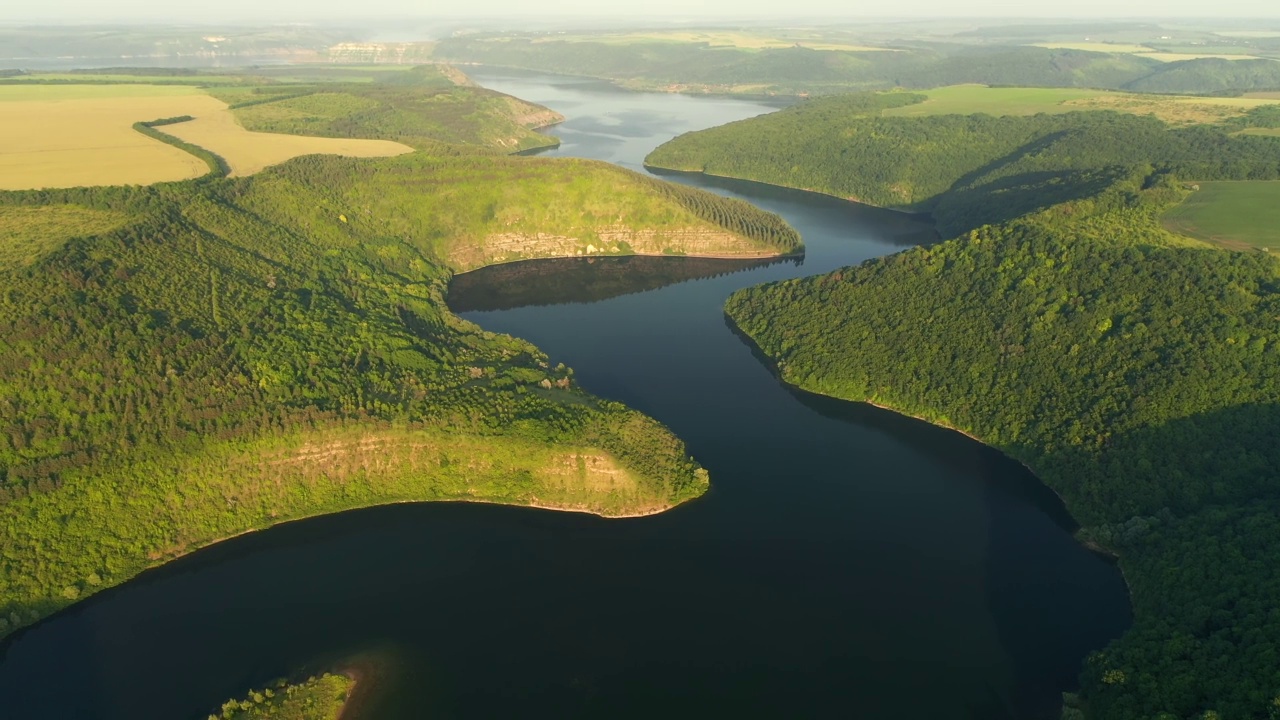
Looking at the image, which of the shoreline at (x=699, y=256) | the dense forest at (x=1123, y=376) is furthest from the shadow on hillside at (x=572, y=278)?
the dense forest at (x=1123, y=376)

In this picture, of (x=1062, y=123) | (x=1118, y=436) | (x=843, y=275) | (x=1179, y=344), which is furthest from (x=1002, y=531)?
(x=1062, y=123)

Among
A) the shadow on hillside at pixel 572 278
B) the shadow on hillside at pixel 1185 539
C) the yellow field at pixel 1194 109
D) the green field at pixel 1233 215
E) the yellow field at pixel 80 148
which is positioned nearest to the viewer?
the shadow on hillside at pixel 1185 539

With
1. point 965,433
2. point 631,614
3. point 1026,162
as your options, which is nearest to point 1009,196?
point 1026,162

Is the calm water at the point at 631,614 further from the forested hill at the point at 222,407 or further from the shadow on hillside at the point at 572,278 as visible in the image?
the shadow on hillside at the point at 572,278

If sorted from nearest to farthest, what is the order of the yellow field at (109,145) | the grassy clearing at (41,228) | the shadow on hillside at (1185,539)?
the shadow on hillside at (1185,539)
the grassy clearing at (41,228)
the yellow field at (109,145)

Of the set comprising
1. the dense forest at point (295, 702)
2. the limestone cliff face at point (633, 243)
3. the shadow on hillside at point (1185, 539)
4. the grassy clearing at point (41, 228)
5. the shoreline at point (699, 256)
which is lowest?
the dense forest at point (295, 702)

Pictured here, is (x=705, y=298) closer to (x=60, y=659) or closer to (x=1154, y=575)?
(x=1154, y=575)

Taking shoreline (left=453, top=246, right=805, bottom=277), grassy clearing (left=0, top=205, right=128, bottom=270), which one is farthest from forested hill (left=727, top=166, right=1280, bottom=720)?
grassy clearing (left=0, top=205, right=128, bottom=270)
